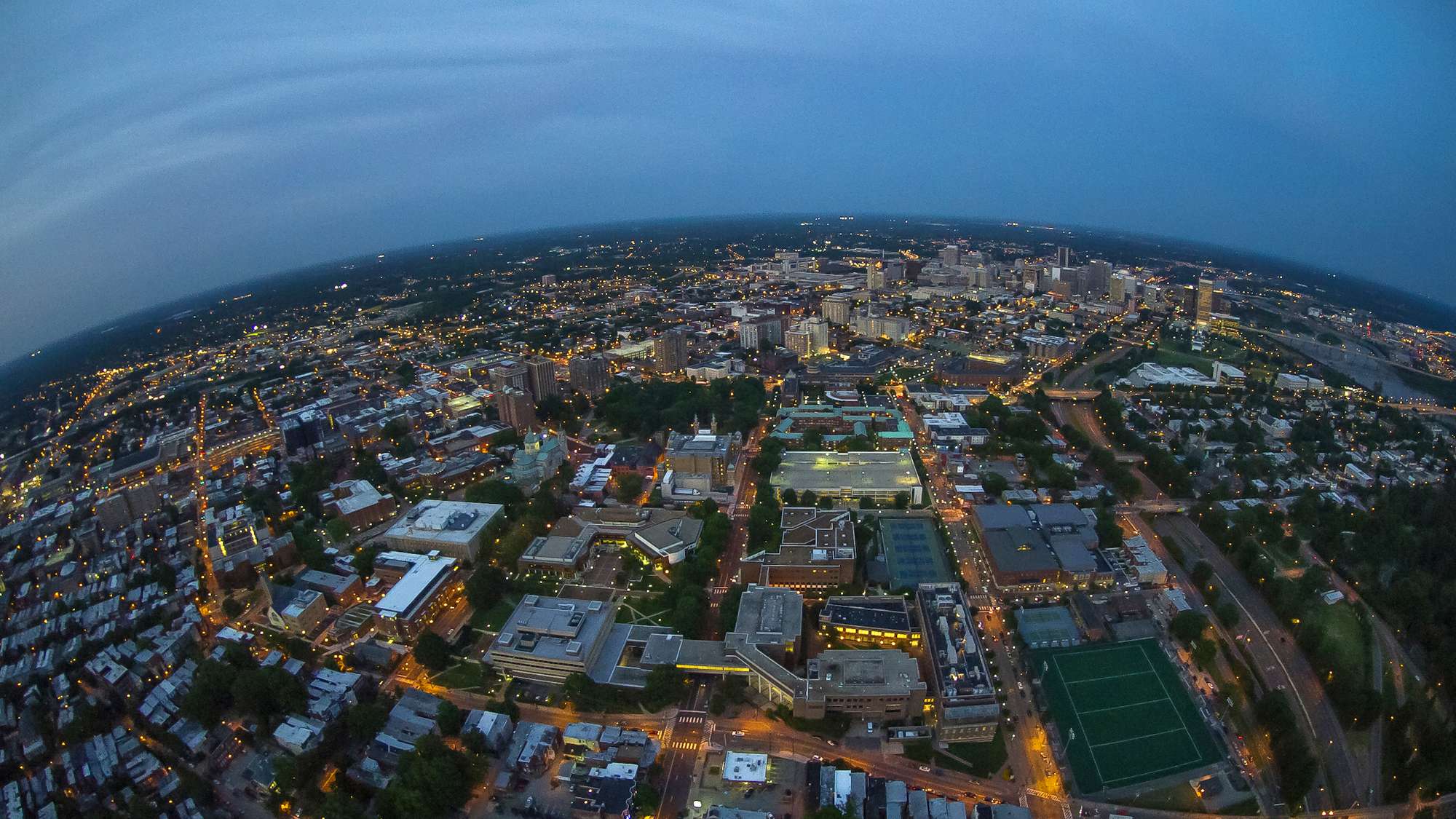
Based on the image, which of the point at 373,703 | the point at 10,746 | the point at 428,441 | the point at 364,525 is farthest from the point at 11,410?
the point at 373,703

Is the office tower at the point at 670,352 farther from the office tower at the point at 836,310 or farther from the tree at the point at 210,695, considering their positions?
the tree at the point at 210,695

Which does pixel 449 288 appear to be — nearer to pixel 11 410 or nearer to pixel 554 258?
pixel 554 258

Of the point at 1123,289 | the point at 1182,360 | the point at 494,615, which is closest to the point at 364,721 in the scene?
the point at 494,615

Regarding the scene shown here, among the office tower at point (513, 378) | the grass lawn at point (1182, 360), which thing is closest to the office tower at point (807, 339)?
the office tower at point (513, 378)

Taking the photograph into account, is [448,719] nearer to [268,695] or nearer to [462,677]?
[462,677]

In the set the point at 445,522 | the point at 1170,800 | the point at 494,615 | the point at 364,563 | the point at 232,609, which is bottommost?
the point at 1170,800

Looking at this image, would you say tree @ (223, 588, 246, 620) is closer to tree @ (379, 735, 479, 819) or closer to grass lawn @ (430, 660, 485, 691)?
grass lawn @ (430, 660, 485, 691)
